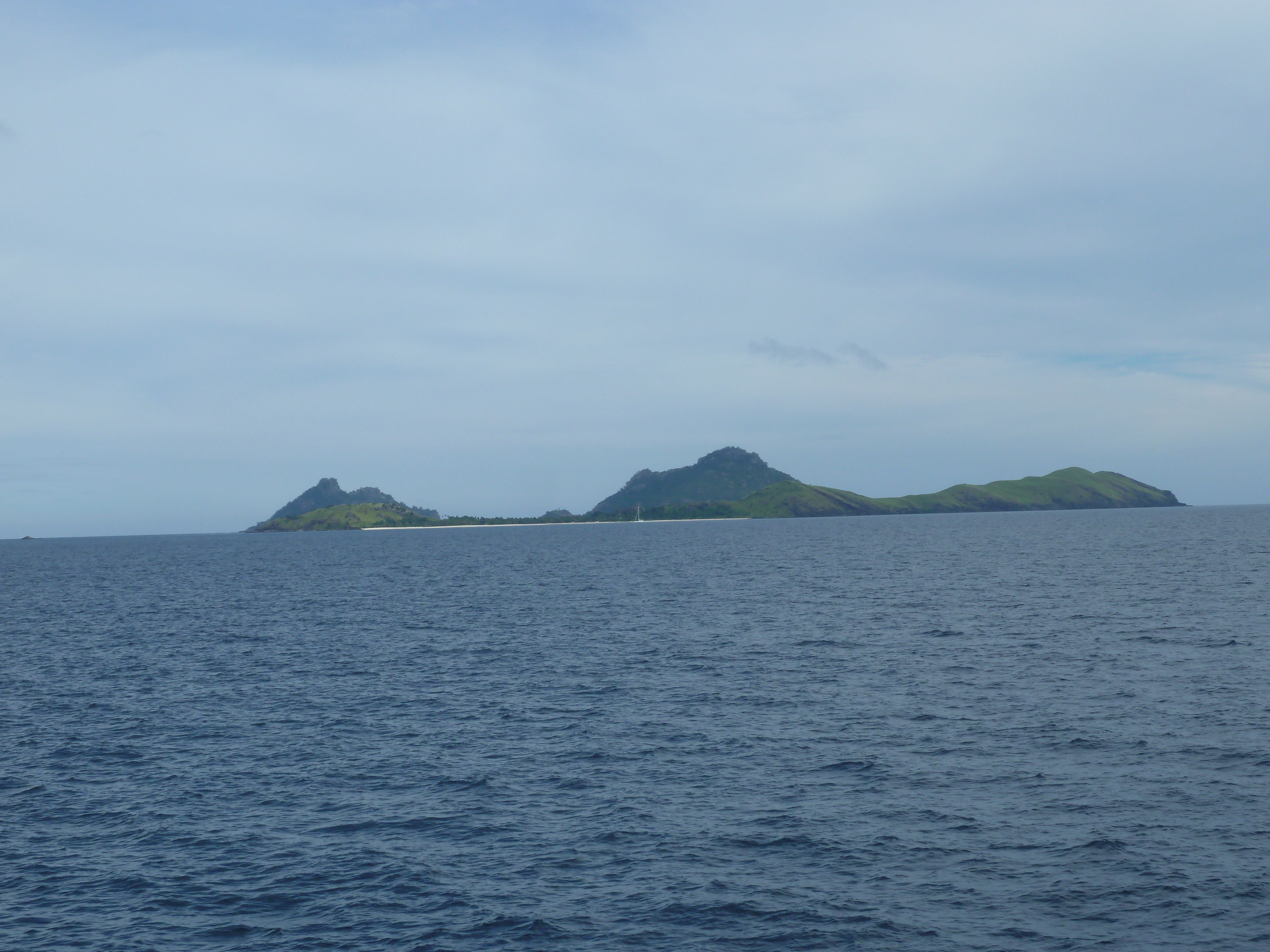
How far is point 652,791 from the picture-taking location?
4025 cm

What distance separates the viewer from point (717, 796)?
39.2m

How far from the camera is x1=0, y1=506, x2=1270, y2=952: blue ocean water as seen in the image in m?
28.5

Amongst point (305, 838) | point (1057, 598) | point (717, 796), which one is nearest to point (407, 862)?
point (305, 838)

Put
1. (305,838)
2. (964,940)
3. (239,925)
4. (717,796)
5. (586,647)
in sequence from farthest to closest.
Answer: (586,647), (717,796), (305,838), (239,925), (964,940)

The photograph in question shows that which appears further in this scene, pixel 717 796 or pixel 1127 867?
pixel 717 796

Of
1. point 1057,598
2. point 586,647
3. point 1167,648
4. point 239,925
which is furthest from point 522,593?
point 239,925

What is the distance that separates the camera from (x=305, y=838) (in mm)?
35625

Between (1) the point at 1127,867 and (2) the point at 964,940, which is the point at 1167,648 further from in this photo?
(2) the point at 964,940

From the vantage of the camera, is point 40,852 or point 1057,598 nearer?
point 40,852

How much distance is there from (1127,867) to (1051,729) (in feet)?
58.5

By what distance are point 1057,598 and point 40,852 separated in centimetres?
10453

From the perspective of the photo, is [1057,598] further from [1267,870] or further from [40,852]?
[40,852]

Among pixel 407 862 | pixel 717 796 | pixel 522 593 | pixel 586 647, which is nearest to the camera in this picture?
pixel 407 862

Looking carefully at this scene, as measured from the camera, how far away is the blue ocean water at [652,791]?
28.5 metres
